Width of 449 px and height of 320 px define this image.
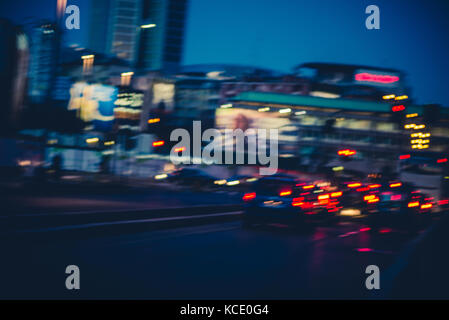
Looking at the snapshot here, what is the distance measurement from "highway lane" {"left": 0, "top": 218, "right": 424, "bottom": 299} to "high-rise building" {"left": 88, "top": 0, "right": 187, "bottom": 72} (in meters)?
118

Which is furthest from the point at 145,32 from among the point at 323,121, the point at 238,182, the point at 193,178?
the point at 193,178

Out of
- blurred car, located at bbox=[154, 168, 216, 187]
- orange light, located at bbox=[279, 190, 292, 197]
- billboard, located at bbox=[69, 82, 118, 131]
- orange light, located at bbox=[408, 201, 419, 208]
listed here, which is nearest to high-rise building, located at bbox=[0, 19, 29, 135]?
billboard, located at bbox=[69, 82, 118, 131]

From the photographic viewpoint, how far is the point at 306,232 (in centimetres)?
1645

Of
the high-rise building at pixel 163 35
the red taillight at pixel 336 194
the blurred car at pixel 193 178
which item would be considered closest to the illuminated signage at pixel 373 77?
the blurred car at pixel 193 178

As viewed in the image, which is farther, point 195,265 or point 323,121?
point 323,121

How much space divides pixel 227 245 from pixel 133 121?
73852 mm

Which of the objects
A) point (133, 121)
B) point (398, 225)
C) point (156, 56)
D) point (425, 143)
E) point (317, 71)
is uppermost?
point (156, 56)

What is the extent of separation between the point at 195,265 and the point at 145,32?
440ft

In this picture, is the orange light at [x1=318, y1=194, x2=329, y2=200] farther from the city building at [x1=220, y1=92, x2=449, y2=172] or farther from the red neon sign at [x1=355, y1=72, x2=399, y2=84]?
the red neon sign at [x1=355, y1=72, x2=399, y2=84]

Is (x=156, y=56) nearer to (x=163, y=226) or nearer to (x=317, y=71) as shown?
(x=317, y=71)

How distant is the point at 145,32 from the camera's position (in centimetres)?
13762

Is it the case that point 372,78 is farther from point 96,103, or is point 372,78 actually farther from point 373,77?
point 96,103
